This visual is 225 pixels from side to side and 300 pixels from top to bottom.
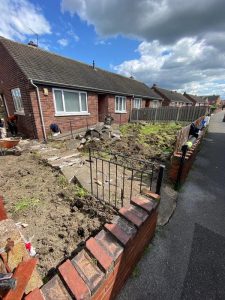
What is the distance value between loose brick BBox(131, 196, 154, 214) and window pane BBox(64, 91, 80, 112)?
8.60m

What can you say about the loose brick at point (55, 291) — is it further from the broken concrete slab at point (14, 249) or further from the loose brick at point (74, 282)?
the broken concrete slab at point (14, 249)

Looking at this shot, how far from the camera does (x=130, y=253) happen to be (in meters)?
1.83

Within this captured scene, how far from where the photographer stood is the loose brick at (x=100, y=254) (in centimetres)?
145

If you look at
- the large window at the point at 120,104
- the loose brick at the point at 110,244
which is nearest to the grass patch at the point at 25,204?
the loose brick at the point at 110,244

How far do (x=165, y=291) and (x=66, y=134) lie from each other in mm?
8497

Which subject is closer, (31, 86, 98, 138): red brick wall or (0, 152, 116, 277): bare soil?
(0, 152, 116, 277): bare soil

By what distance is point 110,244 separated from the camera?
5.41ft

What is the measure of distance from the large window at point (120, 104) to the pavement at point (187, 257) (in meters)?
12.0

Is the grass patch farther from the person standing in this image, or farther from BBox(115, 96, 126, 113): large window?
BBox(115, 96, 126, 113): large window

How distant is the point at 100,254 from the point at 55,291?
462 millimetres

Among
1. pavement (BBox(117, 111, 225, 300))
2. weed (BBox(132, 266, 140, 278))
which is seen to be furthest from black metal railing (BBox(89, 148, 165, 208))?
weed (BBox(132, 266, 140, 278))

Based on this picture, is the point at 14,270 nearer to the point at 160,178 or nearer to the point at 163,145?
the point at 160,178

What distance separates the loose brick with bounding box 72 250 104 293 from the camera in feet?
4.33

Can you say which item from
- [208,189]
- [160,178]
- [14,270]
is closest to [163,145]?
[208,189]
